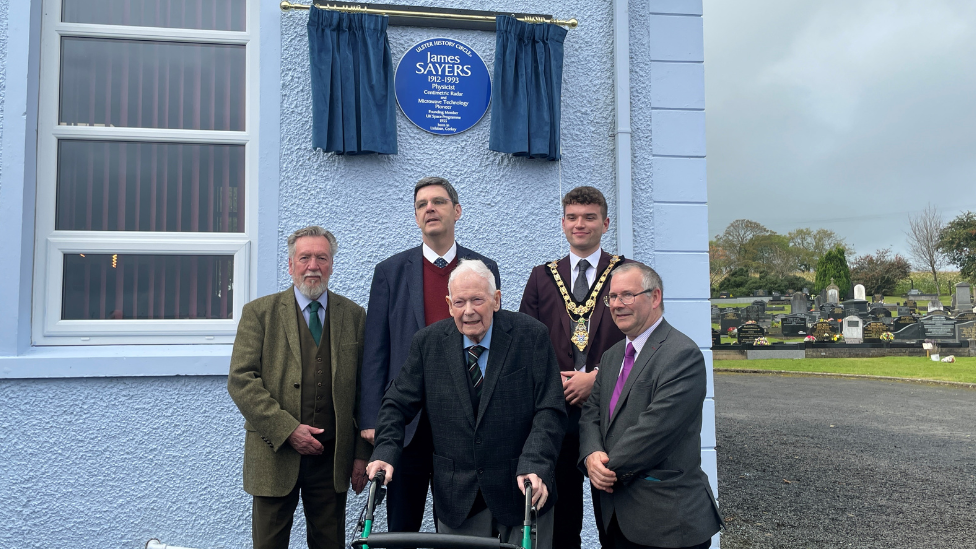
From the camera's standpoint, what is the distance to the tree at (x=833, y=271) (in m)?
35.5

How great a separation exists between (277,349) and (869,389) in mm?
15434

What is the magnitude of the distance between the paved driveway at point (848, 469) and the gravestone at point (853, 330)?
18.9 ft

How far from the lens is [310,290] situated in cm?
267

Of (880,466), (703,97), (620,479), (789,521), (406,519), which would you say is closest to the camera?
(620,479)

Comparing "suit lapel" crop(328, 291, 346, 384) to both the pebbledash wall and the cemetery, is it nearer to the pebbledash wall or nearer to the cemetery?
the pebbledash wall

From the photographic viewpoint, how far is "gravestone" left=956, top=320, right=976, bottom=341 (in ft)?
60.1

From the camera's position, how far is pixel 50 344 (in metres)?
3.50

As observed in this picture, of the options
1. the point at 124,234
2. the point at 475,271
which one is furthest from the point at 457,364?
the point at 124,234

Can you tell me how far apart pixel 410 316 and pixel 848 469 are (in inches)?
263

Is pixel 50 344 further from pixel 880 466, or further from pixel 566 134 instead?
pixel 880 466

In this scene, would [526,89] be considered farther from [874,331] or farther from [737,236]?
[737,236]

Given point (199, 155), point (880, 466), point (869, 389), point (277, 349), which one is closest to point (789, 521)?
point (880, 466)

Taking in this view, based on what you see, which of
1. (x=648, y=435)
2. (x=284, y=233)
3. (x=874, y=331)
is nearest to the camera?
(x=648, y=435)

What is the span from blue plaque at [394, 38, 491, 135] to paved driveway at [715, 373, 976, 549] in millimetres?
3515
